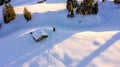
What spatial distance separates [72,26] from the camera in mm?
55281

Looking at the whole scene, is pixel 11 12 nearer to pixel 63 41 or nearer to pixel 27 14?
pixel 27 14

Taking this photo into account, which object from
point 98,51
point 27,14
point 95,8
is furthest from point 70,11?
point 98,51

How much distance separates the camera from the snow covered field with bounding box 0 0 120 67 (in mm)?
39719

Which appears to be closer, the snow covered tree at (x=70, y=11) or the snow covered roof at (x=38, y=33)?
the snow covered roof at (x=38, y=33)

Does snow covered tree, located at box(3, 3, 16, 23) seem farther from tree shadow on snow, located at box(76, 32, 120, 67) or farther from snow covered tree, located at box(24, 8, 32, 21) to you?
tree shadow on snow, located at box(76, 32, 120, 67)

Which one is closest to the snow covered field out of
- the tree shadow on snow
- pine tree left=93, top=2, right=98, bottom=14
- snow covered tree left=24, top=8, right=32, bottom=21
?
the tree shadow on snow

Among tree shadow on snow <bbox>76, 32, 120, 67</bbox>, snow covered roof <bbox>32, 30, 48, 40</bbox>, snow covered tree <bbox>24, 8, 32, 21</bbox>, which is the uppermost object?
snow covered tree <bbox>24, 8, 32, 21</bbox>

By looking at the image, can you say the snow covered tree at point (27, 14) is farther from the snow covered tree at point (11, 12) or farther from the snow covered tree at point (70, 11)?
the snow covered tree at point (70, 11)

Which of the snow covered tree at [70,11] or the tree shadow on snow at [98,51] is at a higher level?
the snow covered tree at [70,11]

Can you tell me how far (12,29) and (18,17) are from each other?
12.3 ft

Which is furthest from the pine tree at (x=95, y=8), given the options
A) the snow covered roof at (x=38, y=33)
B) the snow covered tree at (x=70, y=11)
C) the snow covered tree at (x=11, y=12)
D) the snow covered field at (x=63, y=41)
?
the snow covered tree at (x=11, y=12)

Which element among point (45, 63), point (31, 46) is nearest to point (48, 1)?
point (31, 46)

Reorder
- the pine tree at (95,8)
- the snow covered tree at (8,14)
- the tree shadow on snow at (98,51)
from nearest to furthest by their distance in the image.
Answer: the tree shadow on snow at (98,51), the pine tree at (95,8), the snow covered tree at (8,14)

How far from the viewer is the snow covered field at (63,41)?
39.7m
